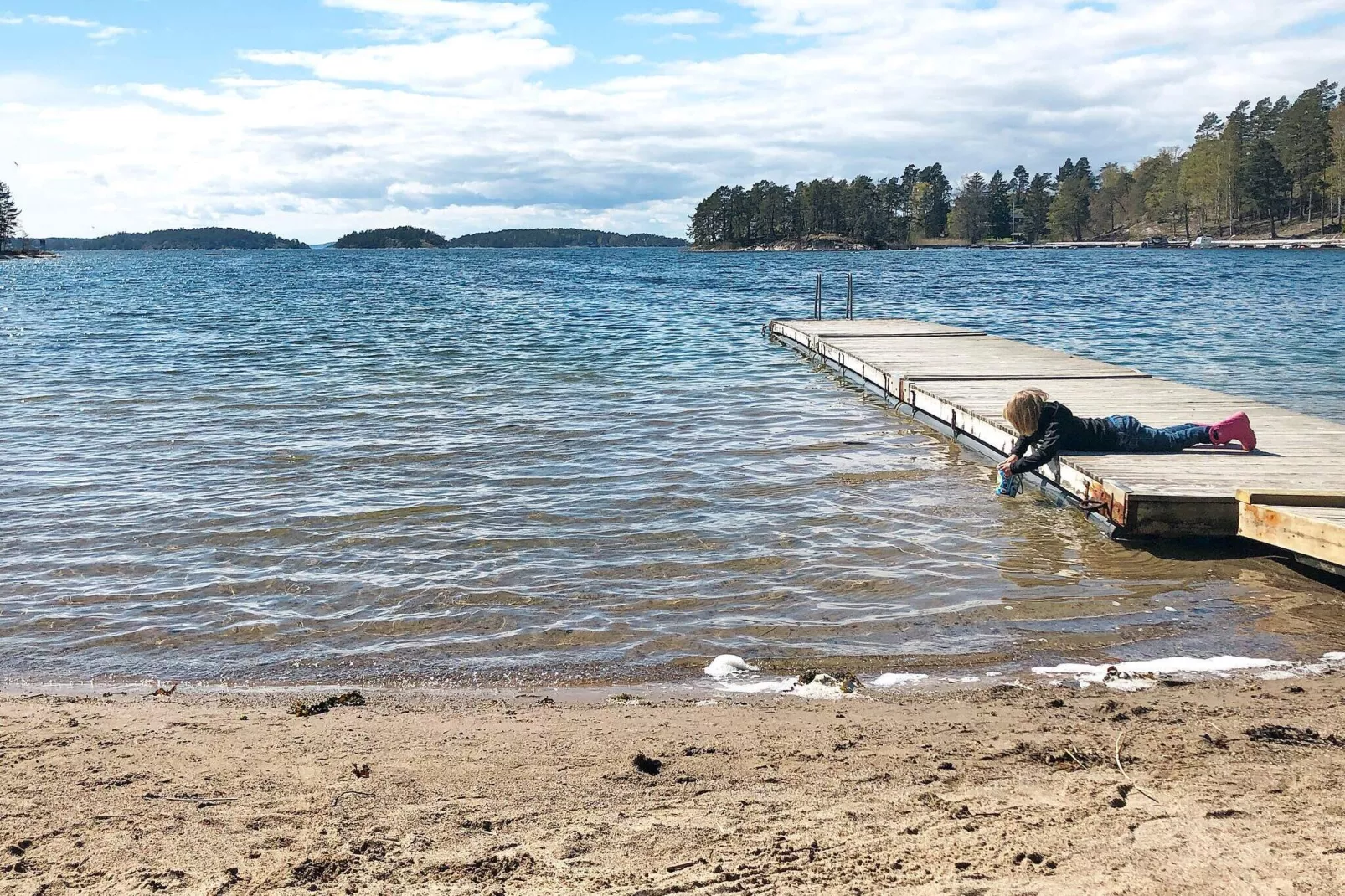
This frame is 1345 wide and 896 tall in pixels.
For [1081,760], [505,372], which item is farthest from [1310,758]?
[505,372]

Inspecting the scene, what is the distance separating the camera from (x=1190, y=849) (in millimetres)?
3764

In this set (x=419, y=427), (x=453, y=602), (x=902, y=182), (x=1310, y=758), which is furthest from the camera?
(x=902, y=182)

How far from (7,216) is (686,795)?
190 m

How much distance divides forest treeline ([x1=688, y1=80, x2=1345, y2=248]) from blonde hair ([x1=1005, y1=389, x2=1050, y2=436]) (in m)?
126

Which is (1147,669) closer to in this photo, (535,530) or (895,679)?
(895,679)

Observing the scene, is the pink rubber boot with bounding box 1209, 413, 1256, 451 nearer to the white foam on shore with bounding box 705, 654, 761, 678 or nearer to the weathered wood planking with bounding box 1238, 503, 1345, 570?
the weathered wood planking with bounding box 1238, 503, 1345, 570

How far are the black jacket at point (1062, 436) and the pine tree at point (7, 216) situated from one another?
179284 mm

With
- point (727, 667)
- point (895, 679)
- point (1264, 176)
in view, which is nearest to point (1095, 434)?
point (895, 679)

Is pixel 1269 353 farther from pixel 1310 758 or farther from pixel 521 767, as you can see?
pixel 521 767

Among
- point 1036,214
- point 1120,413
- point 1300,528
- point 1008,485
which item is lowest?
point 1008,485

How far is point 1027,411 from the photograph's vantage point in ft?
32.1

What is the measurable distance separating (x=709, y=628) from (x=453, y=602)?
1.91 m

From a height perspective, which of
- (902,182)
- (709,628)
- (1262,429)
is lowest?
(709,628)

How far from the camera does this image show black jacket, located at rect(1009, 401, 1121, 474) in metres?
9.62
